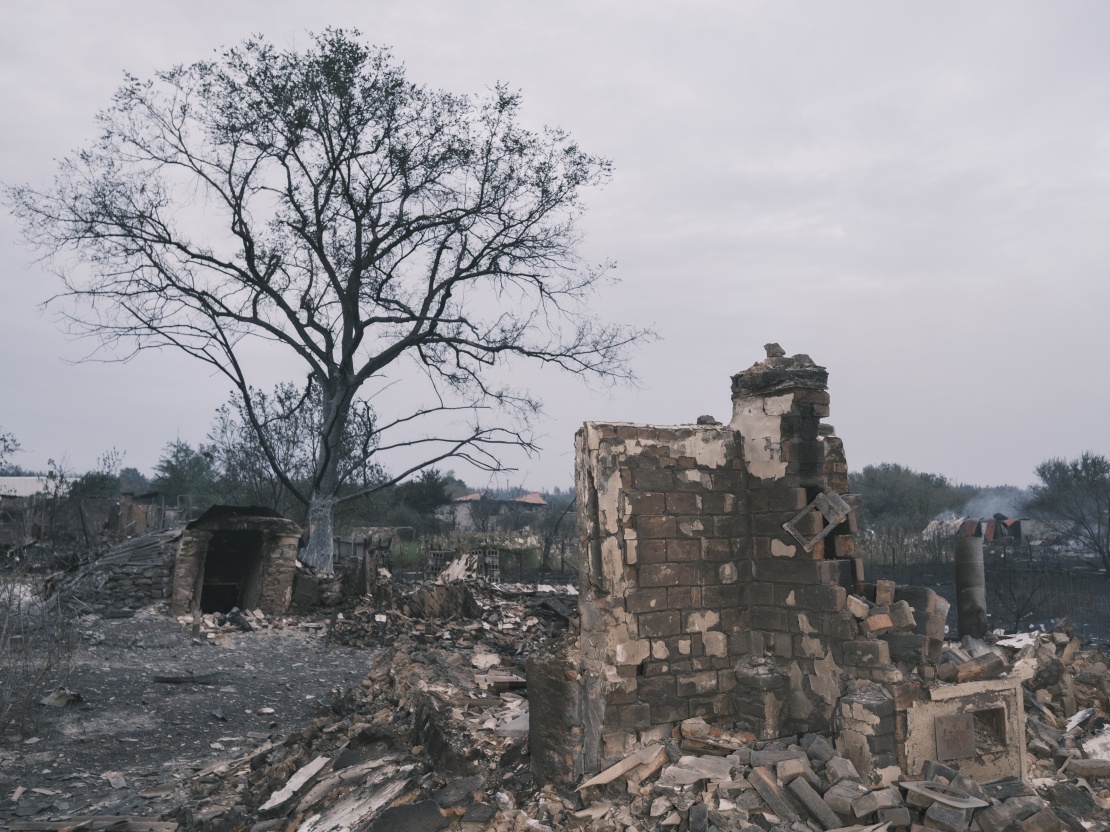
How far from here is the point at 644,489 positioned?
5.86 m

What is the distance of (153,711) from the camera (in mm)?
9812

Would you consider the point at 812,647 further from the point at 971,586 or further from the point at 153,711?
the point at 153,711

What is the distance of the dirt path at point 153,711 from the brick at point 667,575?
4.59 m

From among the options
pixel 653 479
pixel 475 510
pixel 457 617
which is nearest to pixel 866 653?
pixel 653 479

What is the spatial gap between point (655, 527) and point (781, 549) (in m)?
0.99

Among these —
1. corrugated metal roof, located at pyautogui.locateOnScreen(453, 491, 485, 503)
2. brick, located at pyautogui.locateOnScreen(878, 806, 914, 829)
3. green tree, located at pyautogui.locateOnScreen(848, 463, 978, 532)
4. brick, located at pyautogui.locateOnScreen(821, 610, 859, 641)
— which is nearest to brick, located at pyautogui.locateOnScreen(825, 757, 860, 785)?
brick, located at pyautogui.locateOnScreen(878, 806, 914, 829)

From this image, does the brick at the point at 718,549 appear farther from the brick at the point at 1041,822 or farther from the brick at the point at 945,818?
the brick at the point at 1041,822

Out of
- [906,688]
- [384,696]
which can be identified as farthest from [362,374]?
[906,688]

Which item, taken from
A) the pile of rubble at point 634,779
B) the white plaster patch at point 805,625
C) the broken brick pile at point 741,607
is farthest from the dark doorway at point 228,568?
the white plaster patch at point 805,625

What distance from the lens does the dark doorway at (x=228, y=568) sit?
17.6m

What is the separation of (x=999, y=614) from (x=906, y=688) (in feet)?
42.2

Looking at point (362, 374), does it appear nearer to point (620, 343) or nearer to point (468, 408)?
point (468, 408)

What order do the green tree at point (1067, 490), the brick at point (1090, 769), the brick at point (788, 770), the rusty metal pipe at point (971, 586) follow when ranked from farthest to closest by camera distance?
the green tree at point (1067, 490) < the rusty metal pipe at point (971, 586) < the brick at point (1090, 769) < the brick at point (788, 770)

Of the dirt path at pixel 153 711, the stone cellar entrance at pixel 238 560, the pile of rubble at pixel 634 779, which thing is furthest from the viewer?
the stone cellar entrance at pixel 238 560
